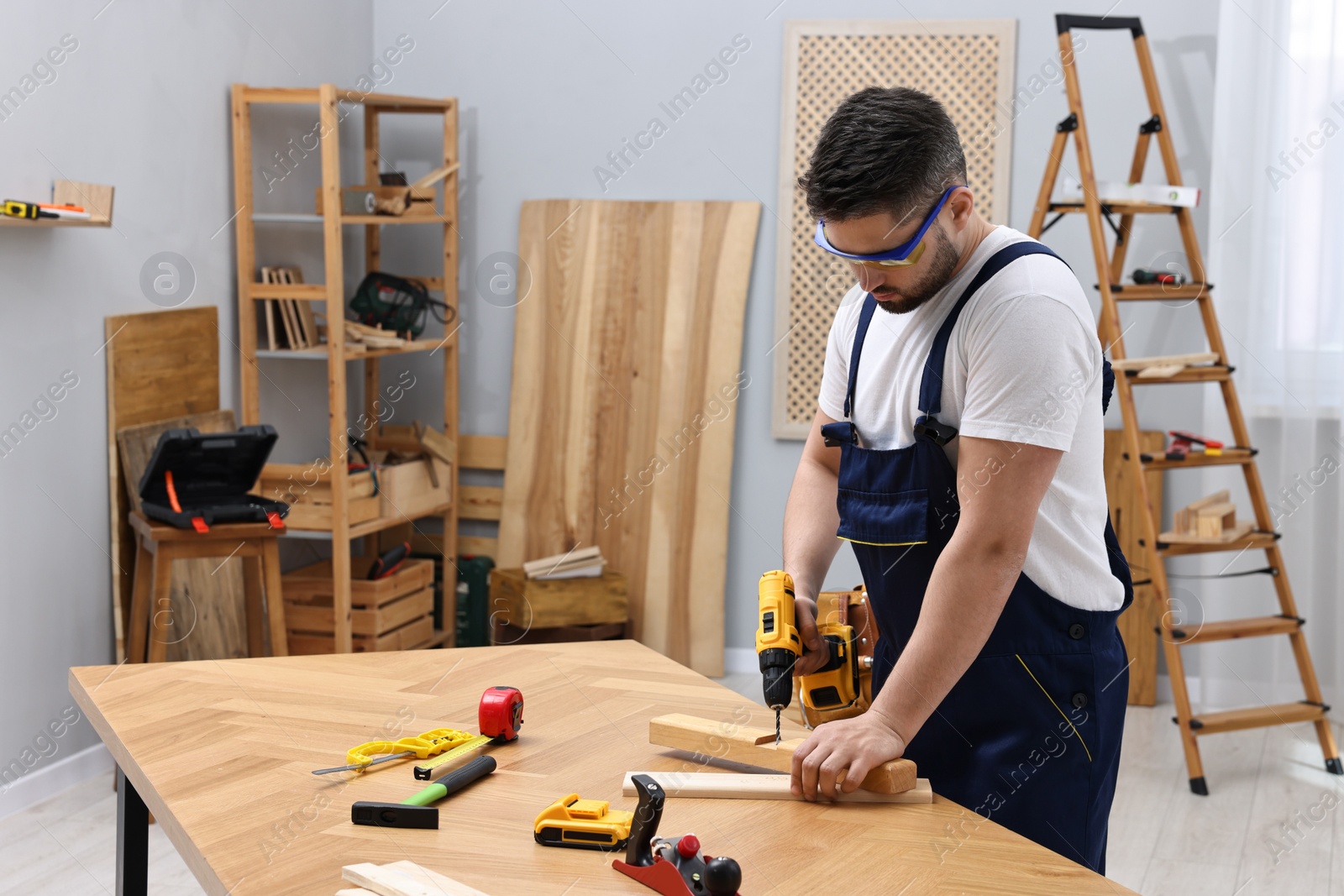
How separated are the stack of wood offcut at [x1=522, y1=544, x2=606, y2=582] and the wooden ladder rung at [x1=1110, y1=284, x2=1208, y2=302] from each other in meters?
2.06

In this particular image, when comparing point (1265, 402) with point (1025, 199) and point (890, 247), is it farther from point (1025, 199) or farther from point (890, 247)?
point (890, 247)

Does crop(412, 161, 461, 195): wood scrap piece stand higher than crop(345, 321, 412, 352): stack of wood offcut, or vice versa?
crop(412, 161, 461, 195): wood scrap piece

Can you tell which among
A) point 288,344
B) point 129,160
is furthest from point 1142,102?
point 129,160

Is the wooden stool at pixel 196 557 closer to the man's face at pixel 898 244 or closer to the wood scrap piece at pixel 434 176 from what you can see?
the wood scrap piece at pixel 434 176

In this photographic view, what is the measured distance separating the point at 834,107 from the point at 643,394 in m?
1.31

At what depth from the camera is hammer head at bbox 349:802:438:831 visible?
1.44 metres

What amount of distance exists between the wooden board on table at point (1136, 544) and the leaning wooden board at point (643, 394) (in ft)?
4.66

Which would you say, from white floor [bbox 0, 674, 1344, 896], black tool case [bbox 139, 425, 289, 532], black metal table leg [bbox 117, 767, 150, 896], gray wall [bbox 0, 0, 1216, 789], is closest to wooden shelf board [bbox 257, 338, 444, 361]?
gray wall [bbox 0, 0, 1216, 789]

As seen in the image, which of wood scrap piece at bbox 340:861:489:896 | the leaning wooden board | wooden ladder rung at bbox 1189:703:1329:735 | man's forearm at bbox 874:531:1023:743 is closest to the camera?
wood scrap piece at bbox 340:861:489:896

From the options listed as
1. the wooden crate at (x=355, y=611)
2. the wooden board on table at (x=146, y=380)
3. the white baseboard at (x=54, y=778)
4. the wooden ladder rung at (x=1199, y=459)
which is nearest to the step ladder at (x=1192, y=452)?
the wooden ladder rung at (x=1199, y=459)

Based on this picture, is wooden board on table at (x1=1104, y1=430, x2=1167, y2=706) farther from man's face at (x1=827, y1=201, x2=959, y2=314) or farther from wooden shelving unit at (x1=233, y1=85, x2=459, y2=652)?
man's face at (x1=827, y1=201, x2=959, y2=314)

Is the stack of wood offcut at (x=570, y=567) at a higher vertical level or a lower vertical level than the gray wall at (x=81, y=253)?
lower

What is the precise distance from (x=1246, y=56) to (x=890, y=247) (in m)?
3.17

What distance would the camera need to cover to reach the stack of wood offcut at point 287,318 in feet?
13.4
